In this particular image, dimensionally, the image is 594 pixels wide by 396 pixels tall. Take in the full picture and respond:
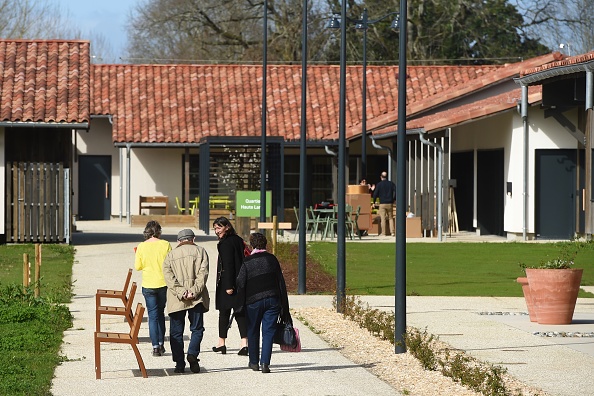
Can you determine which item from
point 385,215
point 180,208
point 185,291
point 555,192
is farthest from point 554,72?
point 180,208

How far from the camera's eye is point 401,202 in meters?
13.0

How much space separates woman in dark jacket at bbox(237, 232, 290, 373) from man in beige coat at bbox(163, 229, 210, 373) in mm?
406

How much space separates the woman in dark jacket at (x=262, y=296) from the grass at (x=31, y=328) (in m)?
1.91

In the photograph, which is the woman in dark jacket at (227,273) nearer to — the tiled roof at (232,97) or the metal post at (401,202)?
the metal post at (401,202)

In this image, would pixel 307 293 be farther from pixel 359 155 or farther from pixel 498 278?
pixel 359 155

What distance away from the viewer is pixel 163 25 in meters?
58.2

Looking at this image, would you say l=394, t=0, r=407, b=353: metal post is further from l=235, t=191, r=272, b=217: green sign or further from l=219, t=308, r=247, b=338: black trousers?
l=235, t=191, r=272, b=217: green sign

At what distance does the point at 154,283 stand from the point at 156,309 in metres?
0.27

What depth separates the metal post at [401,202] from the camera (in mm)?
12711

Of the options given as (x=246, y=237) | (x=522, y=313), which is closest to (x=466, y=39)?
(x=246, y=237)

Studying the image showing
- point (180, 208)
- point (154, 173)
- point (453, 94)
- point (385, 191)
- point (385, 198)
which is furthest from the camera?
point (154, 173)

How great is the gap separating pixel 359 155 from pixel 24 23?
20.1m

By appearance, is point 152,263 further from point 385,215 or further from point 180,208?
point 180,208

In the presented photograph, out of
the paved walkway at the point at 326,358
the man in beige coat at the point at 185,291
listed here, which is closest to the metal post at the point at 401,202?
the paved walkway at the point at 326,358
